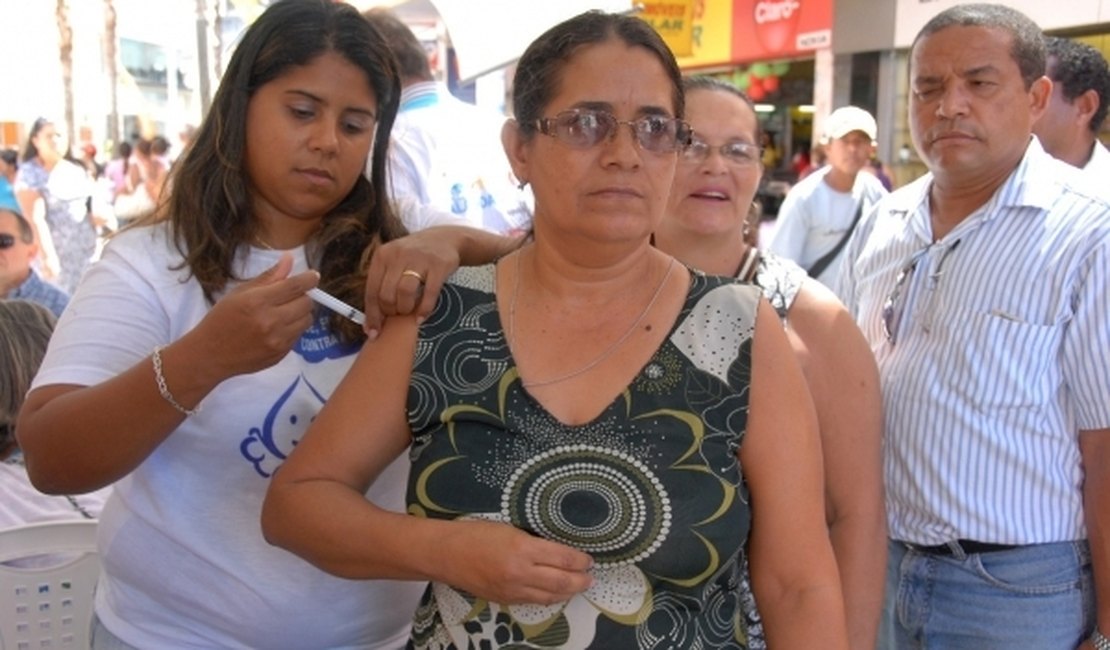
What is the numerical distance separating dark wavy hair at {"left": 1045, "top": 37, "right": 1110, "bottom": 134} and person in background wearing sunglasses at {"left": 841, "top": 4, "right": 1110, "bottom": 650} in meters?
1.29

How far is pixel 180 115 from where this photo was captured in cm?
2009

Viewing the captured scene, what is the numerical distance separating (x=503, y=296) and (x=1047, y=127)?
8.91ft

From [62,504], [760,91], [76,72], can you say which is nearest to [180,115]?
[76,72]

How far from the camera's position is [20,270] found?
5.35 m

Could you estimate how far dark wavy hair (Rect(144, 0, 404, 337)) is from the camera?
1.78 m

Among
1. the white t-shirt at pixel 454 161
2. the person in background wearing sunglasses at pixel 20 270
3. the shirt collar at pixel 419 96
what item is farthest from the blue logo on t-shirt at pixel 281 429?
the person in background wearing sunglasses at pixel 20 270

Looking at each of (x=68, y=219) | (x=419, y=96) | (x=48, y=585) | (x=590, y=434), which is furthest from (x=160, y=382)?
(x=68, y=219)

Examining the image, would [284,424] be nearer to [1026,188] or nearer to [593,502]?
[593,502]

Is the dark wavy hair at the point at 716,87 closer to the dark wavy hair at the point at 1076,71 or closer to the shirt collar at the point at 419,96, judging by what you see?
the dark wavy hair at the point at 1076,71

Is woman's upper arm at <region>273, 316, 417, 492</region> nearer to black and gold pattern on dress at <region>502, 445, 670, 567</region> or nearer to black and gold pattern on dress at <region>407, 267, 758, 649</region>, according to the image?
black and gold pattern on dress at <region>407, 267, 758, 649</region>

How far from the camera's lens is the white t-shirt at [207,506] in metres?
1.71

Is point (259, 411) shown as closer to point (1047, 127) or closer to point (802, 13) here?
point (1047, 127)

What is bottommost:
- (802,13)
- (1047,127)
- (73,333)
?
(73,333)

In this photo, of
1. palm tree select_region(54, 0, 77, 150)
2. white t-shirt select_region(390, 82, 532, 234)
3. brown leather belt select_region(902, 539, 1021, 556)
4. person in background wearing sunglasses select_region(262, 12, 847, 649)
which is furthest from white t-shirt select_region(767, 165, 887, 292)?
palm tree select_region(54, 0, 77, 150)
